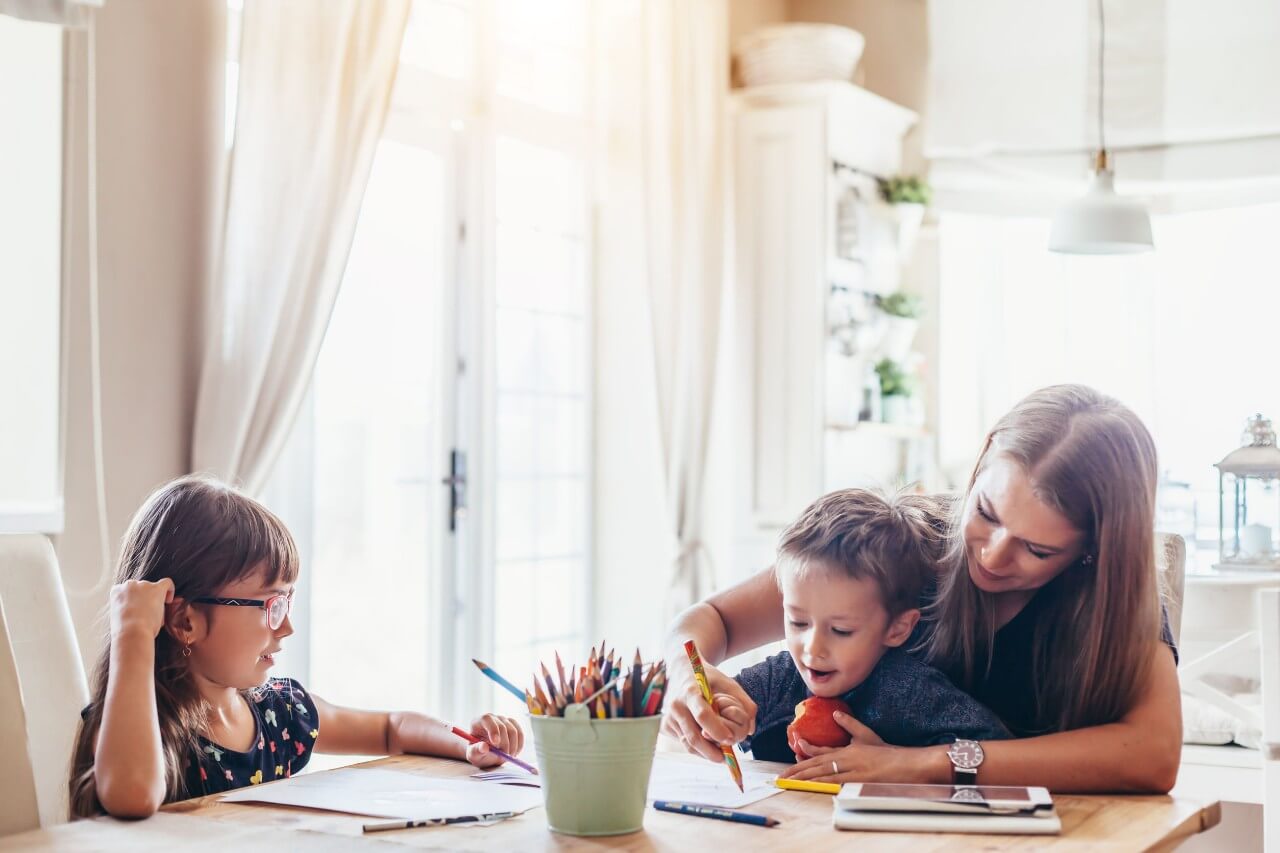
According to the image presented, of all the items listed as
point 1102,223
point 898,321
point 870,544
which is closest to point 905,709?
point 870,544

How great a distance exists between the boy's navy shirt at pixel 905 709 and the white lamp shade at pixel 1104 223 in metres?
2.83

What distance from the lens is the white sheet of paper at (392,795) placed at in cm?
148

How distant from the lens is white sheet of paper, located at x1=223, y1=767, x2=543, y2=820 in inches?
58.1

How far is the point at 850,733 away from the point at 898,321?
3678mm

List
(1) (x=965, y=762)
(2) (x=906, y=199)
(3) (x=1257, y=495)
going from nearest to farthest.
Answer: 1. (1) (x=965, y=762)
2. (3) (x=1257, y=495)
3. (2) (x=906, y=199)

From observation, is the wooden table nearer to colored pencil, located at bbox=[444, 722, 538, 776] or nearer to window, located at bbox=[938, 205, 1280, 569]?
colored pencil, located at bbox=[444, 722, 538, 776]

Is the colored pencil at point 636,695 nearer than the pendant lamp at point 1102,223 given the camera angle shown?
Yes

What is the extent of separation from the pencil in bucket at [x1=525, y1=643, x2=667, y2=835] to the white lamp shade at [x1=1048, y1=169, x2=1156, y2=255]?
129 inches

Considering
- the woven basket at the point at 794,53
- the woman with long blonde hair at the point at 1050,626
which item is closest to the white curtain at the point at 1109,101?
the woven basket at the point at 794,53

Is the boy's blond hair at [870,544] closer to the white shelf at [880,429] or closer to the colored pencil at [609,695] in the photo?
the colored pencil at [609,695]

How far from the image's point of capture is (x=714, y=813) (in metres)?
1.44

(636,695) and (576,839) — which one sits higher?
(636,695)

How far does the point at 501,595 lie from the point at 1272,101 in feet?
10.0

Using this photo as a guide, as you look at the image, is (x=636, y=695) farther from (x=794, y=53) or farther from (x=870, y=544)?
(x=794, y=53)
